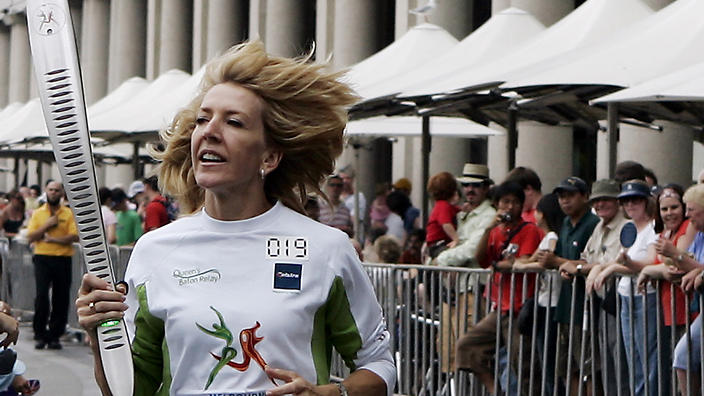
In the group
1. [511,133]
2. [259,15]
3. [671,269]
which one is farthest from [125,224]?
[259,15]

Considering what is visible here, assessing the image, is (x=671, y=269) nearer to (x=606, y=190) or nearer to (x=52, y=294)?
(x=606, y=190)

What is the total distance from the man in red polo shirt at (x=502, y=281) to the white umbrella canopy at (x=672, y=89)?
0.92 metres

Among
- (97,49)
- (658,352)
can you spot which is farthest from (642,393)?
(97,49)

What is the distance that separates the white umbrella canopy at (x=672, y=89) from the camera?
8.46 meters

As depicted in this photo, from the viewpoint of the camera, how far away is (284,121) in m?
3.57

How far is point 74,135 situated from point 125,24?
43.7 metres

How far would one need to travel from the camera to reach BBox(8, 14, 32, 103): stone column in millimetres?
57312

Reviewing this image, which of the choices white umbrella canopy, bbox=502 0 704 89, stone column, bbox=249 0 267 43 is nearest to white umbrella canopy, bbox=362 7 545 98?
white umbrella canopy, bbox=502 0 704 89

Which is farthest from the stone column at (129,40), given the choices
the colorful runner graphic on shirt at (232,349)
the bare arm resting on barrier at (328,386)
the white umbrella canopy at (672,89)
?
the colorful runner graphic on shirt at (232,349)

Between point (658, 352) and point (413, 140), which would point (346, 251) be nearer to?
Answer: point (658, 352)

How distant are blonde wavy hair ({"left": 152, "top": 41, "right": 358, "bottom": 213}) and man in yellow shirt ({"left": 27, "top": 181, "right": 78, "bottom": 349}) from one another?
11.4 meters

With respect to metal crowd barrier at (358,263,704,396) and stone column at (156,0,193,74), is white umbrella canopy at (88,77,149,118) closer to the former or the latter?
stone column at (156,0,193,74)

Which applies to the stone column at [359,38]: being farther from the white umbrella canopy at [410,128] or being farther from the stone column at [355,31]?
the white umbrella canopy at [410,128]

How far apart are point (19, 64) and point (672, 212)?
51753 mm
